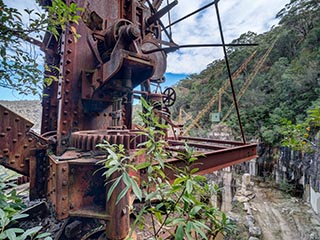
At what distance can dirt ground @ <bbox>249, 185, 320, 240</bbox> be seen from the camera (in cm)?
727

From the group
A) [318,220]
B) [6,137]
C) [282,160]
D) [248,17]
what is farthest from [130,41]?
[248,17]

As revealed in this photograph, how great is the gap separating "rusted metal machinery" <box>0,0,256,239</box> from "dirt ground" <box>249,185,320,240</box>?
703 centimetres

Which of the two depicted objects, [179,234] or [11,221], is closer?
[179,234]

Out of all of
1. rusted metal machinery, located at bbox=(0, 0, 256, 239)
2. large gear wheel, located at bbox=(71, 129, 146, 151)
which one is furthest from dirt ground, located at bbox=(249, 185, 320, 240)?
large gear wheel, located at bbox=(71, 129, 146, 151)

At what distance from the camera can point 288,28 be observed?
20.7m

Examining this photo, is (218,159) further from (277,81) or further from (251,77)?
(251,77)

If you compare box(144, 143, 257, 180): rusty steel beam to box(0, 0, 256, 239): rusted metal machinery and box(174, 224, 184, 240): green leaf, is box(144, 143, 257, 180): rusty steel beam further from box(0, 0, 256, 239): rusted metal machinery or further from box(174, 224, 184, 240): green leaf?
box(174, 224, 184, 240): green leaf

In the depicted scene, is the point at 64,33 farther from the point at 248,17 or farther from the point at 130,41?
the point at 248,17

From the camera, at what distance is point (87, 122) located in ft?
7.93

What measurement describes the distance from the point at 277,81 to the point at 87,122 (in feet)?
59.2

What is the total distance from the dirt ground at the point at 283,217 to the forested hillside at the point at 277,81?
14.8 feet

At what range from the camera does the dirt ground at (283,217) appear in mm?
7267

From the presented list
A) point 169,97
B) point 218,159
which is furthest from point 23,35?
point 169,97

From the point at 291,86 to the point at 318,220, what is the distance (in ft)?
29.3
